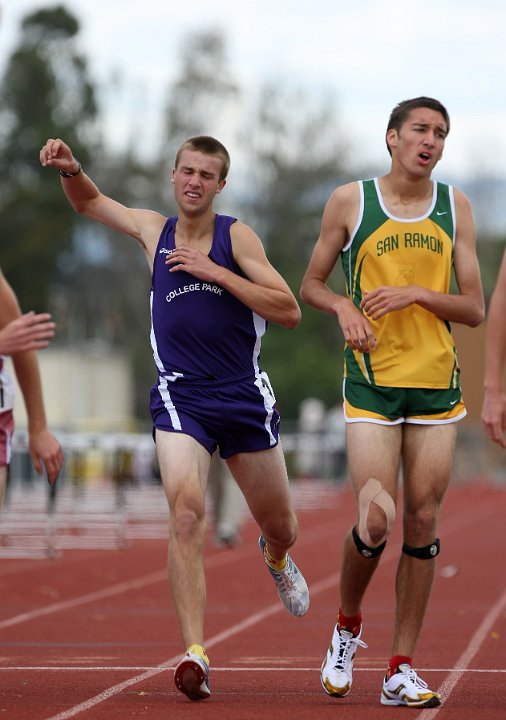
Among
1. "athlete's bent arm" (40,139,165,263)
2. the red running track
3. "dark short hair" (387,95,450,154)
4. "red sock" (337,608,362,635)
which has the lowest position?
the red running track

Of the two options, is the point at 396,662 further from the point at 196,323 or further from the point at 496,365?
the point at 196,323

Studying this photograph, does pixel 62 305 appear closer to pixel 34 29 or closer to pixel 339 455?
pixel 34 29

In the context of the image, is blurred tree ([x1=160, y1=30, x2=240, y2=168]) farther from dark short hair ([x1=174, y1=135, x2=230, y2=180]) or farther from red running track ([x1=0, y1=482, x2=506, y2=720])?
dark short hair ([x1=174, y1=135, x2=230, y2=180])

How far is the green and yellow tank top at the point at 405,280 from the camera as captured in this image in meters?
7.15

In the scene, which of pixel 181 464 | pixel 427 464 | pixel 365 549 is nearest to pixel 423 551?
pixel 365 549

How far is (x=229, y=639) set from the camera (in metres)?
10.2

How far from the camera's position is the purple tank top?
743cm

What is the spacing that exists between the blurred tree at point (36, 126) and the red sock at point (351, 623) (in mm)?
57080

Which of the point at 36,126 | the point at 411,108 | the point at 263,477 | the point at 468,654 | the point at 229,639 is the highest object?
the point at 36,126

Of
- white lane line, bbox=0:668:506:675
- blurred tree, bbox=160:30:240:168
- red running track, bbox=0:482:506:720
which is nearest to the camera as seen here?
red running track, bbox=0:482:506:720

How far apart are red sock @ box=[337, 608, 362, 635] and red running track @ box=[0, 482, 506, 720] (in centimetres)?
30

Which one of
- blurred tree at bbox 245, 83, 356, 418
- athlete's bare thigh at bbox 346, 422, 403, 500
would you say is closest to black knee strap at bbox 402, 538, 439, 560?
athlete's bare thigh at bbox 346, 422, 403, 500

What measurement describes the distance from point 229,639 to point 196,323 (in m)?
3.34

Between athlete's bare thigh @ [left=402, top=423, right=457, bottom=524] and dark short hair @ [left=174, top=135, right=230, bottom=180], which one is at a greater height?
dark short hair @ [left=174, top=135, right=230, bottom=180]
